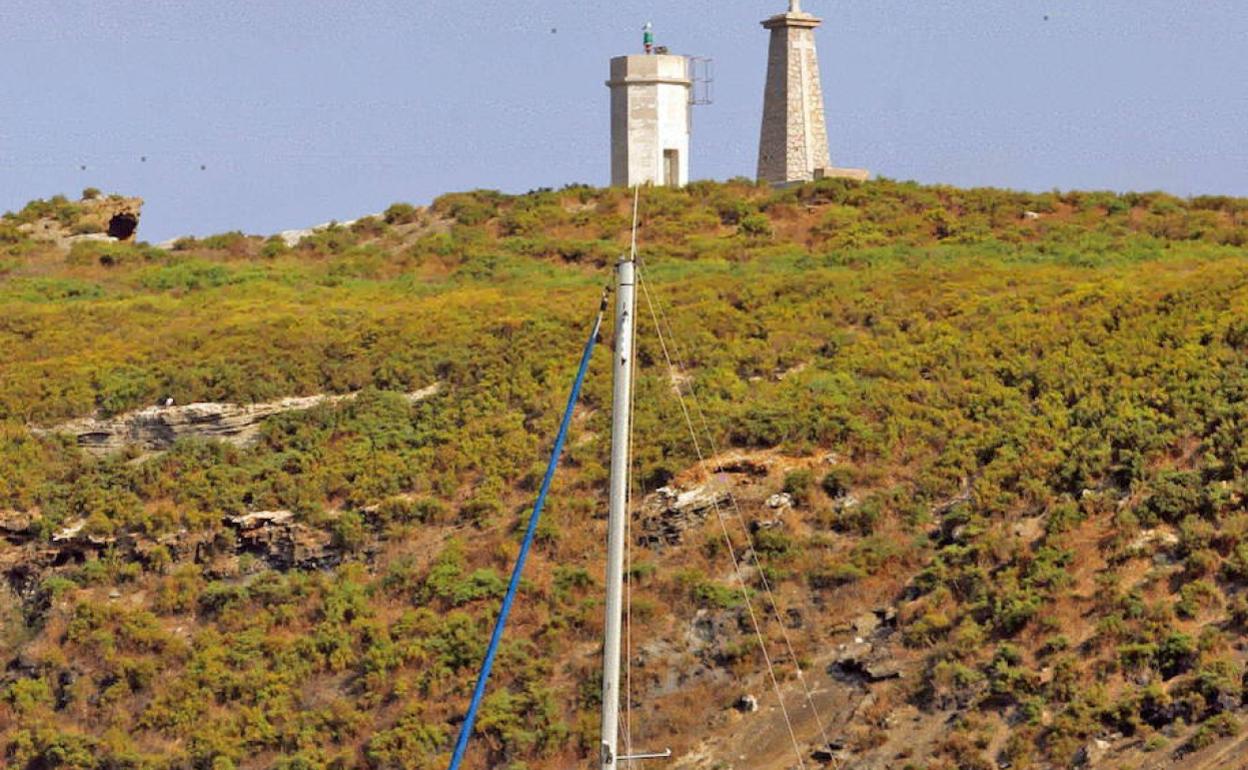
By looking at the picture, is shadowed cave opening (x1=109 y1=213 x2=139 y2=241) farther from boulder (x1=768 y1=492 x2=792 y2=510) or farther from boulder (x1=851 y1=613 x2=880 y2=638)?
boulder (x1=851 y1=613 x2=880 y2=638)

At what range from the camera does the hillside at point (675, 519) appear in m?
29.6

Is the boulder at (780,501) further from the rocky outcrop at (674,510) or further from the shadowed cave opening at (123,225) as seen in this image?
the shadowed cave opening at (123,225)

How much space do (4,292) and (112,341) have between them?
26.4ft

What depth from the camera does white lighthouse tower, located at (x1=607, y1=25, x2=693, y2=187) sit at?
5728 centimetres

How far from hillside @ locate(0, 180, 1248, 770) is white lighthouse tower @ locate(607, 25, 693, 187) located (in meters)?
9.52

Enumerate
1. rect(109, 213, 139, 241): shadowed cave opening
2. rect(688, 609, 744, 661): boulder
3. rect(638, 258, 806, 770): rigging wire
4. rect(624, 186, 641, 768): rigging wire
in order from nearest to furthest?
rect(624, 186, 641, 768): rigging wire
rect(638, 258, 806, 770): rigging wire
rect(688, 609, 744, 661): boulder
rect(109, 213, 139, 241): shadowed cave opening

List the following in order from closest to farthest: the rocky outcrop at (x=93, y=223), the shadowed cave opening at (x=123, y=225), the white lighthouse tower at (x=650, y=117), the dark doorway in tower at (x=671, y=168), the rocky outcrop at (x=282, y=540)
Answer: the rocky outcrop at (x=282, y=540) < the white lighthouse tower at (x=650, y=117) < the dark doorway in tower at (x=671, y=168) < the rocky outcrop at (x=93, y=223) < the shadowed cave opening at (x=123, y=225)

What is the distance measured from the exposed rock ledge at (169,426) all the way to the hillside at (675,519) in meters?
0.09

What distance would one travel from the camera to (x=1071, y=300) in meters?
41.1

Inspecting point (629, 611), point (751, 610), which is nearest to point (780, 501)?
point (751, 610)

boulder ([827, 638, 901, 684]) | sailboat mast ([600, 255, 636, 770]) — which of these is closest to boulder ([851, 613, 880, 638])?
boulder ([827, 638, 901, 684])

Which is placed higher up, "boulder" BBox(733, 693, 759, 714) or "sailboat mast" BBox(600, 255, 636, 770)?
"sailboat mast" BBox(600, 255, 636, 770)

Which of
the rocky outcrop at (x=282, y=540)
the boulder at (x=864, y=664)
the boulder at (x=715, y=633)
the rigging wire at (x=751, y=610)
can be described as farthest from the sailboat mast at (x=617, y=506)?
the rocky outcrop at (x=282, y=540)

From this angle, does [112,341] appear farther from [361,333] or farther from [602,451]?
[602,451]
